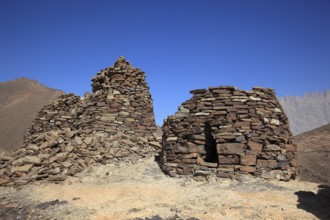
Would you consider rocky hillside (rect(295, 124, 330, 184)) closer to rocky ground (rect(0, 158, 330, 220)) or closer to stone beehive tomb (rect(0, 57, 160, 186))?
rocky ground (rect(0, 158, 330, 220))

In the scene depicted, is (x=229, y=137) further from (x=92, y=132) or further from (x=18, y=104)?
(x=18, y=104)

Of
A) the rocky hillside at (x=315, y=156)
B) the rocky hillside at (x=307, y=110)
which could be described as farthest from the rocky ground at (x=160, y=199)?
the rocky hillside at (x=307, y=110)

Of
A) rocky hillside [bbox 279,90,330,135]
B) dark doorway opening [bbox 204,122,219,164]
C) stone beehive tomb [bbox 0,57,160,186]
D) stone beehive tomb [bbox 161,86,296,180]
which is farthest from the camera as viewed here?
rocky hillside [bbox 279,90,330,135]

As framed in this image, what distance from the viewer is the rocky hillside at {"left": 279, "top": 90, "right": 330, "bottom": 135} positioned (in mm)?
Result: 90125

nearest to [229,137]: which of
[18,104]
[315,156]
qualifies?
[315,156]

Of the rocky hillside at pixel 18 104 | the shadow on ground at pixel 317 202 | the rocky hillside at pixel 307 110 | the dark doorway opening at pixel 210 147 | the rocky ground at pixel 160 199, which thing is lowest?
the rocky ground at pixel 160 199

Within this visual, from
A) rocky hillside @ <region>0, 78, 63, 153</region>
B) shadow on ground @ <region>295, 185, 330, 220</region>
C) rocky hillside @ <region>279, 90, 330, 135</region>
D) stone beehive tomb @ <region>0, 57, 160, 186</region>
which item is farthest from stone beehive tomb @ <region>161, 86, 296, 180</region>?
rocky hillside @ <region>279, 90, 330, 135</region>

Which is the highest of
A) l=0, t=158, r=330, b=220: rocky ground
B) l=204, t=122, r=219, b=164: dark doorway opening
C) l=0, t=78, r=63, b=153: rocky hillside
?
l=0, t=78, r=63, b=153: rocky hillside

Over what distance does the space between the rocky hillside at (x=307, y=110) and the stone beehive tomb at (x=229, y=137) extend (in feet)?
285

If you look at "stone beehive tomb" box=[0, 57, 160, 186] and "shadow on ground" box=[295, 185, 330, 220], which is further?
"stone beehive tomb" box=[0, 57, 160, 186]

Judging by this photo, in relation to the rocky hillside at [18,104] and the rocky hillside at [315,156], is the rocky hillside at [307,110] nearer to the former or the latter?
the rocky hillside at [315,156]

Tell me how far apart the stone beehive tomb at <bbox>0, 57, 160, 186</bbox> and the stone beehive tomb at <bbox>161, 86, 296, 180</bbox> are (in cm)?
221

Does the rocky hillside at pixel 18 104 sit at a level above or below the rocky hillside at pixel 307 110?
below

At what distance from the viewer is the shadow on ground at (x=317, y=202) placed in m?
5.62
